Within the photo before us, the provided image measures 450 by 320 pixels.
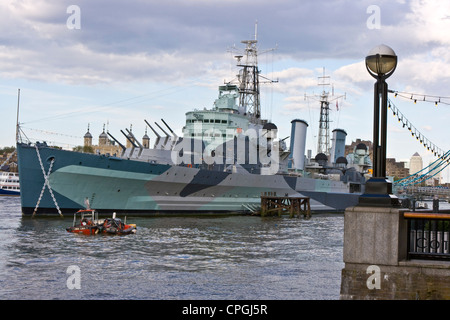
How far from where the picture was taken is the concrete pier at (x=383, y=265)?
8.46 m

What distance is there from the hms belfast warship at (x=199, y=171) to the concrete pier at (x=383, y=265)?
97.2ft

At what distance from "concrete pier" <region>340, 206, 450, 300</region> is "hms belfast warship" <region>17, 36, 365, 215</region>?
2962cm

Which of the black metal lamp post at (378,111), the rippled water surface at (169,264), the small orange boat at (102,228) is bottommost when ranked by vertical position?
the rippled water surface at (169,264)

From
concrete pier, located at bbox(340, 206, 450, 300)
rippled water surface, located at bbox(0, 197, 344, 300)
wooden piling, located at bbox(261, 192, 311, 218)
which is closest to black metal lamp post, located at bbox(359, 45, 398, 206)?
concrete pier, located at bbox(340, 206, 450, 300)

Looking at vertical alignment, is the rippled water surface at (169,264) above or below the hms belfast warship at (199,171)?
below

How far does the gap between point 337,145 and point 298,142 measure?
1406cm

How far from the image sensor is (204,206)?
44188 mm

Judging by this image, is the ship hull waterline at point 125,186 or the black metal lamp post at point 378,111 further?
the ship hull waterline at point 125,186

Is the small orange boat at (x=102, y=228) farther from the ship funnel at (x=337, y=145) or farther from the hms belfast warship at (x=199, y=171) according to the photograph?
the ship funnel at (x=337, y=145)

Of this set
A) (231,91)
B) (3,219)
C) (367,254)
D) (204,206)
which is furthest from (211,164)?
(367,254)

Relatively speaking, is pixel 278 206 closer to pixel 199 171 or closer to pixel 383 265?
pixel 199 171
